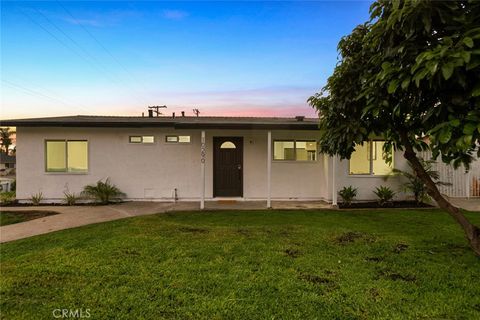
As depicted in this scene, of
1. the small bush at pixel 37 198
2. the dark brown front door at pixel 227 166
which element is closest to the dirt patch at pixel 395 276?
the dark brown front door at pixel 227 166

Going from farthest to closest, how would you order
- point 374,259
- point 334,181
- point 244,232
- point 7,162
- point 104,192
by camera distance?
point 7,162 → point 104,192 → point 334,181 → point 244,232 → point 374,259

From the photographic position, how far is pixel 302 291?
10.6 ft

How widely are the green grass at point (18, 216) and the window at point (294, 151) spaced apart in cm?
742

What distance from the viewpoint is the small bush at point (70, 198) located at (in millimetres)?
9312

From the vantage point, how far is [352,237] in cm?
544

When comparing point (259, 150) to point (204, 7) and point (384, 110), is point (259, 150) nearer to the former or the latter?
point (204, 7)

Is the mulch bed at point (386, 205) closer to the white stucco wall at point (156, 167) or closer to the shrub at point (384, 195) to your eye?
the shrub at point (384, 195)

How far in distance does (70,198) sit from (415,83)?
10148 mm

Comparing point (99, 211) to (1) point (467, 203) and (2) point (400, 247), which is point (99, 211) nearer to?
(2) point (400, 247)

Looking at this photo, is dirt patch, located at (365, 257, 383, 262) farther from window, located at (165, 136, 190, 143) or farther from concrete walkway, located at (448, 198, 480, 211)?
window, located at (165, 136, 190, 143)

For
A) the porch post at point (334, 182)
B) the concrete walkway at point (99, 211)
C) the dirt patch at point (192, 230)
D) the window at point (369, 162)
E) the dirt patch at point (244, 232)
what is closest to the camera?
the dirt patch at point (244, 232)

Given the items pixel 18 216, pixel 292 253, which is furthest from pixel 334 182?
pixel 18 216

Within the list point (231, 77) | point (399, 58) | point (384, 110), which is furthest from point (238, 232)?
point (231, 77)

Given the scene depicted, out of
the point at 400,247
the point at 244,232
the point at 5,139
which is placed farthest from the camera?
the point at 5,139
